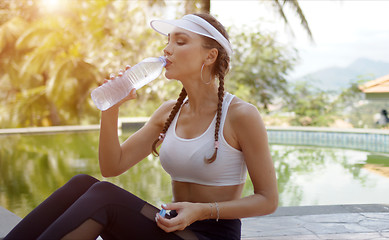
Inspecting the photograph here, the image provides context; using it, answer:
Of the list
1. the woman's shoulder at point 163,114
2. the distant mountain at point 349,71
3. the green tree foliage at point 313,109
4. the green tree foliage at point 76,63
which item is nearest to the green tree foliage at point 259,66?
the green tree foliage at point 76,63

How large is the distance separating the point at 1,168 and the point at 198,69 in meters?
7.69

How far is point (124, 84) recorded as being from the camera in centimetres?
180

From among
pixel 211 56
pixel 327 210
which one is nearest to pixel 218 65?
pixel 211 56

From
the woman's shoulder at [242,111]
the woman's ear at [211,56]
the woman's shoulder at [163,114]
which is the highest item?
the woman's ear at [211,56]

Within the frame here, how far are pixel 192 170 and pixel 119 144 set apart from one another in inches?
15.1

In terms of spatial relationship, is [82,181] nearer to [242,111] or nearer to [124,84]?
[124,84]

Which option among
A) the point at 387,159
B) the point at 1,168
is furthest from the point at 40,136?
the point at 387,159

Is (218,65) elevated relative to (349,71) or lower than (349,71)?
elevated

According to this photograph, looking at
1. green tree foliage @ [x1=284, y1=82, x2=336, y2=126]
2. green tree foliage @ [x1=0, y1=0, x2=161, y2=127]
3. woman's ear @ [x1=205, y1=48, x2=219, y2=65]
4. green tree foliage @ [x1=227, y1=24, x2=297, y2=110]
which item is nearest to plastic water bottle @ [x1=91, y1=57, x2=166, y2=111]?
woman's ear @ [x1=205, y1=48, x2=219, y2=65]

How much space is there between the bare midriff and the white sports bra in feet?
0.06

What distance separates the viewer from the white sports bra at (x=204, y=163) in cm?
166

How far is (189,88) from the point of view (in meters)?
1.87

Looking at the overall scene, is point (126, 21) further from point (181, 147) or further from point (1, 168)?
point (181, 147)

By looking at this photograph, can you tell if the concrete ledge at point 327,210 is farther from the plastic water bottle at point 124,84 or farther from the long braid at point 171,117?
the plastic water bottle at point 124,84
